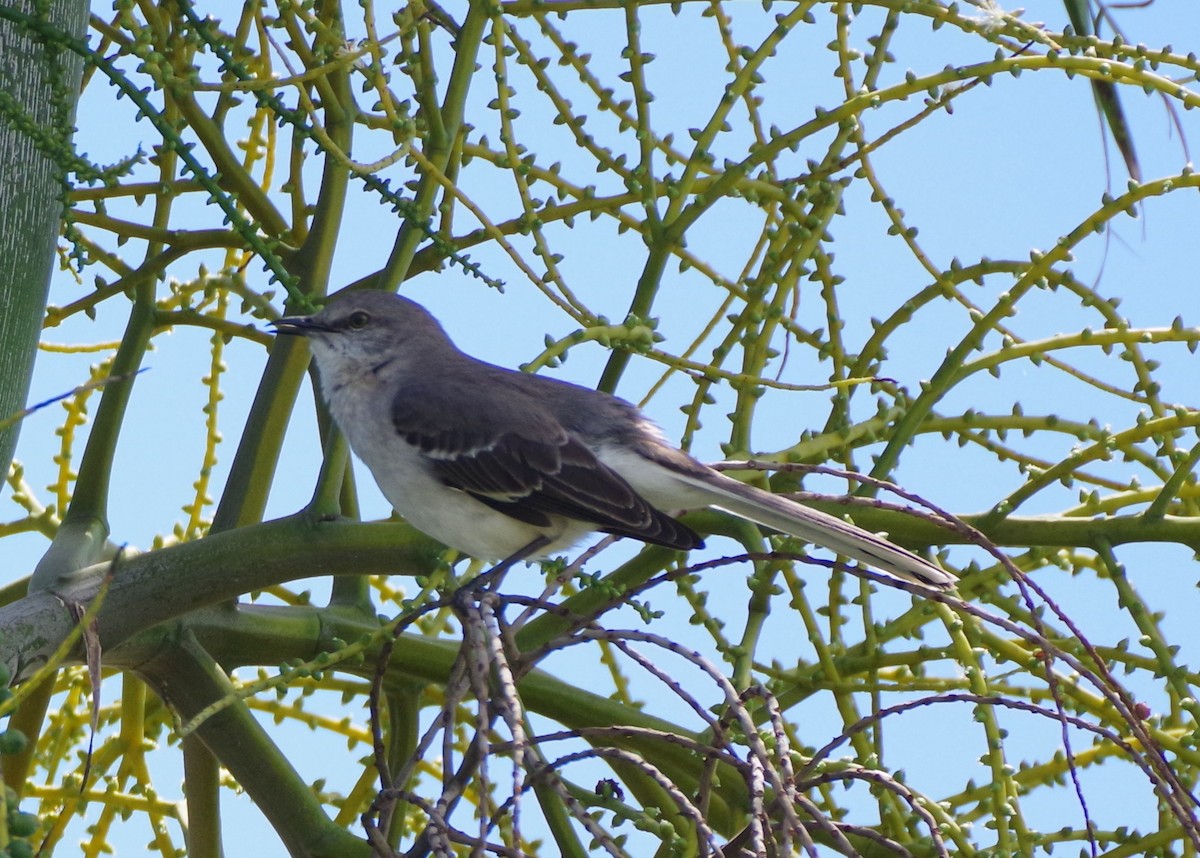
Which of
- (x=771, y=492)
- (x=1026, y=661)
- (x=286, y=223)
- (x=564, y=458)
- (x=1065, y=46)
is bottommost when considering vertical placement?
(x=1026, y=661)

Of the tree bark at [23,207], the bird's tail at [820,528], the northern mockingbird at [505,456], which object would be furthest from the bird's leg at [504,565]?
the tree bark at [23,207]

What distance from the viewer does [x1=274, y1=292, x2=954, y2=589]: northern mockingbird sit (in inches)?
83.0

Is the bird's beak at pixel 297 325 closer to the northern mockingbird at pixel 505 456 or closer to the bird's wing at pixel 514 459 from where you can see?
the northern mockingbird at pixel 505 456

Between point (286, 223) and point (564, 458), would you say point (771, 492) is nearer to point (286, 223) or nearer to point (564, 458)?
point (564, 458)

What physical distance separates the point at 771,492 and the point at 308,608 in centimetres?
74

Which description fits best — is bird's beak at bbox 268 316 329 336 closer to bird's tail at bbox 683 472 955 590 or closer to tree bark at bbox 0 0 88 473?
tree bark at bbox 0 0 88 473

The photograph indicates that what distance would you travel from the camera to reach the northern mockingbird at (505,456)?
211cm

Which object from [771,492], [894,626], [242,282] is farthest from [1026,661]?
[242,282]

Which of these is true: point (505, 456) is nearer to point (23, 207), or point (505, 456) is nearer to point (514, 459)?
→ point (514, 459)

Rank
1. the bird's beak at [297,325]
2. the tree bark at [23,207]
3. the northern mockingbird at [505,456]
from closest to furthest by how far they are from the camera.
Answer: the northern mockingbird at [505,456], the tree bark at [23,207], the bird's beak at [297,325]

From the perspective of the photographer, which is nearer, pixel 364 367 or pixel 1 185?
pixel 1 185

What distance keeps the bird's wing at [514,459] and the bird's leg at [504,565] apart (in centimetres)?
4

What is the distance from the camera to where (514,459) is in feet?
7.84

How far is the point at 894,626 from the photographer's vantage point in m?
2.10
